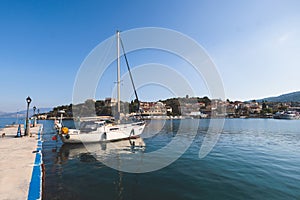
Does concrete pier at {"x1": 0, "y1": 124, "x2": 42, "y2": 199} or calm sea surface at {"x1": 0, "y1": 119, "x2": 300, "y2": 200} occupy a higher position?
concrete pier at {"x1": 0, "y1": 124, "x2": 42, "y2": 199}

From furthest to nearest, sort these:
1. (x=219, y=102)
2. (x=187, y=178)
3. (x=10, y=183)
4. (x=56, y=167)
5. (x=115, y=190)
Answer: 1. (x=219, y=102)
2. (x=56, y=167)
3. (x=187, y=178)
4. (x=115, y=190)
5. (x=10, y=183)

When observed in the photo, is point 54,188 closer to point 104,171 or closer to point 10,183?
point 10,183

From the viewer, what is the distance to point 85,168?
10.2m

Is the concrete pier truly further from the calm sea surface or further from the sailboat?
the sailboat

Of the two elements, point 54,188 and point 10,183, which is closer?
point 10,183

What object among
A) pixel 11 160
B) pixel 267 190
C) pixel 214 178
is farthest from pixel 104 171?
pixel 267 190

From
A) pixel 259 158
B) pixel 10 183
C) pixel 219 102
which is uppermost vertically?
pixel 219 102

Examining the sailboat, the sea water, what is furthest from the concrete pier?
the sailboat

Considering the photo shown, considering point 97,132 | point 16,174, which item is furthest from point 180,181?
point 97,132

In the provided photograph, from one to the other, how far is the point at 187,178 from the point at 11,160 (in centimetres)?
872

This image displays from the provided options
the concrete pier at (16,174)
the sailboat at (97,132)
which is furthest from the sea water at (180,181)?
the sailboat at (97,132)

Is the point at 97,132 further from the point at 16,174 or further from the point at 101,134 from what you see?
the point at 16,174

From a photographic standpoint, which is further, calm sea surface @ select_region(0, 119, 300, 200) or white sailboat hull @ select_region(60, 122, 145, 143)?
white sailboat hull @ select_region(60, 122, 145, 143)

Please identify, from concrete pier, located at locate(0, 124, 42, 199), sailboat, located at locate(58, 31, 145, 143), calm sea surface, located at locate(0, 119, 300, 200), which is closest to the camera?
concrete pier, located at locate(0, 124, 42, 199)
